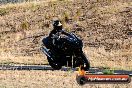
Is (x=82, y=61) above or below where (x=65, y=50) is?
below

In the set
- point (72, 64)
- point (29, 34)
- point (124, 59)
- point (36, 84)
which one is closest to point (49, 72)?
point (72, 64)

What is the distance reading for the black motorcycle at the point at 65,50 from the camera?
15773mm

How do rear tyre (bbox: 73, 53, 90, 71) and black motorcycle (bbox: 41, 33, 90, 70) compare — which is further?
rear tyre (bbox: 73, 53, 90, 71)

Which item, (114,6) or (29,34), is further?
(114,6)

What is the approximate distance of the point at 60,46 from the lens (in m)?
16.0

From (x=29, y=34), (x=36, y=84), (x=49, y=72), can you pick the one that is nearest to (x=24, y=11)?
(x=29, y=34)

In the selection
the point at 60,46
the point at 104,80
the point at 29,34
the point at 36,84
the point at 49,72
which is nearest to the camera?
the point at 104,80

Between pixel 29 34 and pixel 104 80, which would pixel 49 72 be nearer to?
pixel 104 80

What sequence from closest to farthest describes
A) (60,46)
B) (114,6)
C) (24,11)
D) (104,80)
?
(104,80) → (60,46) → (114,6) → (24,11)

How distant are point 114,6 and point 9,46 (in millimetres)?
10830

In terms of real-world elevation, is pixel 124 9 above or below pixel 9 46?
above

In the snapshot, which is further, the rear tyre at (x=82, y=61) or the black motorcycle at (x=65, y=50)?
the rear tyre at (x=82, y=61)

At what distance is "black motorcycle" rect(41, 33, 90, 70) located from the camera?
51.8ft

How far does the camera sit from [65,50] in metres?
16.1
